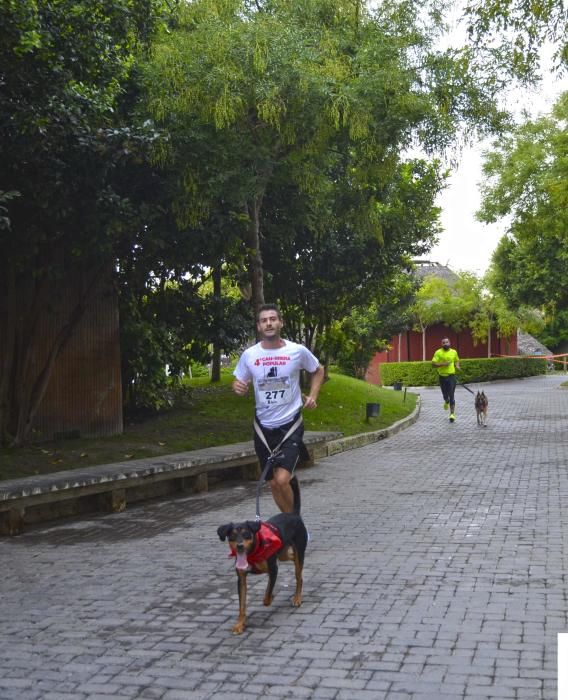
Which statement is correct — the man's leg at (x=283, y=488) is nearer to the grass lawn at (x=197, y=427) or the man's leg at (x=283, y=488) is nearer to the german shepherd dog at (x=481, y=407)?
the grass lawn at (x=197, y=427)

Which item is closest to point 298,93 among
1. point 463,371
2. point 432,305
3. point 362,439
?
point 362,439

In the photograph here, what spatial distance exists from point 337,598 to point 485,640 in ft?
4.32

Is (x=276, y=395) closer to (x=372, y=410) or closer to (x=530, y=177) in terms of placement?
(x=372, y=410)

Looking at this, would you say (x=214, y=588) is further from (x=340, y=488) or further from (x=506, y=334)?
(x=506, y=334)

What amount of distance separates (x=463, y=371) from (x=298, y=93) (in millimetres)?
30811

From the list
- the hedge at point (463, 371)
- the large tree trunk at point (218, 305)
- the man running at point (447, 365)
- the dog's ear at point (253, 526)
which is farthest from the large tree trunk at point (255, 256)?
the hedge at point (463, 371)

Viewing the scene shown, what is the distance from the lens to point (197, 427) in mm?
16703

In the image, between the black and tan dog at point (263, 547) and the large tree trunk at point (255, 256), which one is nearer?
the black and tan dog at point (263, 547)

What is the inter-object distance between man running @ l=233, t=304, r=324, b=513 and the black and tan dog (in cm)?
83

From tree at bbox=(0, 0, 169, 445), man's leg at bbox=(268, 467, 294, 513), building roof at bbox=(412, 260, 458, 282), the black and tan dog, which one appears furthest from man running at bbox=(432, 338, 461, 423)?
building roof at bbox=(412, 260, 458, 282)

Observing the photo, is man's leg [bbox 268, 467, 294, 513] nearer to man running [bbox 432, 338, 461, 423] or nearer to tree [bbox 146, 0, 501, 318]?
tree [bbox 146, 0, 501, 318]

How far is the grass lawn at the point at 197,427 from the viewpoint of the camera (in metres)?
12.6

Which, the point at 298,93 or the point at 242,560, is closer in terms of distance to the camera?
the point at 242,560

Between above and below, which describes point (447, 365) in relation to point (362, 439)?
above
